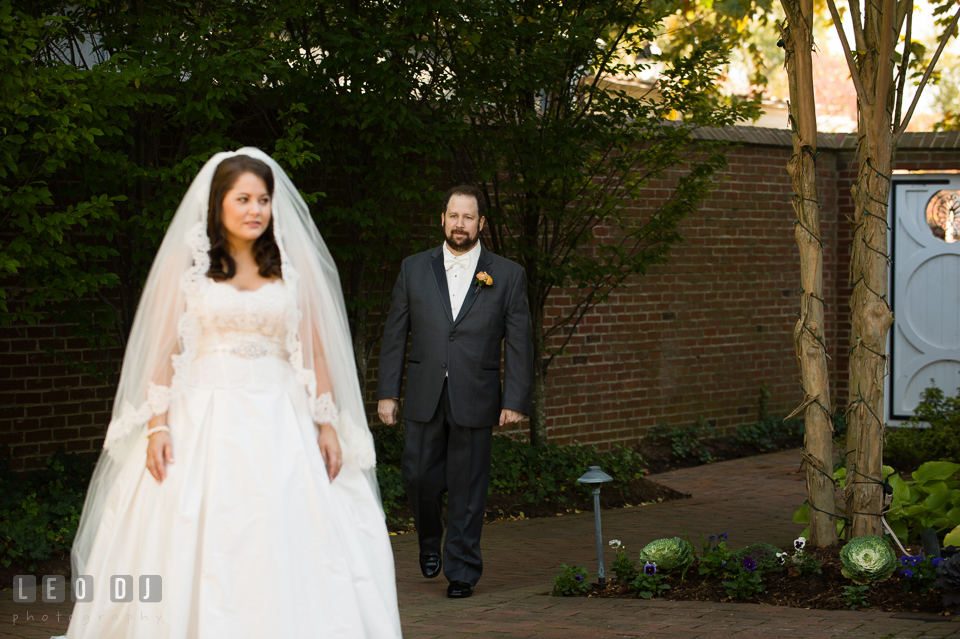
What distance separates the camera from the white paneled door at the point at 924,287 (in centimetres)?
1139

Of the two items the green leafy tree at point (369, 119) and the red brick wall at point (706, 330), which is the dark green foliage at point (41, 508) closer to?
the green leafy tree at point (369, 119)

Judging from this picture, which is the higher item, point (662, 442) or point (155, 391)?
point (155, 391)

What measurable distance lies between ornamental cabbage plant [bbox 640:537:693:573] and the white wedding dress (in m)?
1.92

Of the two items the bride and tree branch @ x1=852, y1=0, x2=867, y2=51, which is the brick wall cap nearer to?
tree branch @ x1=852, y1=0, x2=867, y2=51

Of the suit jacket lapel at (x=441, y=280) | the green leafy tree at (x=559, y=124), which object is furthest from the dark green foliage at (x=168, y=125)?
the suit jacket lapel at (x=441, y=280)

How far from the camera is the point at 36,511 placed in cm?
566

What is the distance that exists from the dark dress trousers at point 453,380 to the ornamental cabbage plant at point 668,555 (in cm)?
89

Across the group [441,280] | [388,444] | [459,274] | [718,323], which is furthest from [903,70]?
[718,323]

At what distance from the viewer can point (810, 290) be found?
5.51 metres

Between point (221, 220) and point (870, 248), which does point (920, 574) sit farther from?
point (221, 220)

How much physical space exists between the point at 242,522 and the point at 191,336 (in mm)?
696

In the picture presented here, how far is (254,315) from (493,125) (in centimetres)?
444

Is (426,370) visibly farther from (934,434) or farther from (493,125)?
(934,434)

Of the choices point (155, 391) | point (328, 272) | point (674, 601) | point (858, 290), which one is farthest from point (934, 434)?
point (155, 391)
